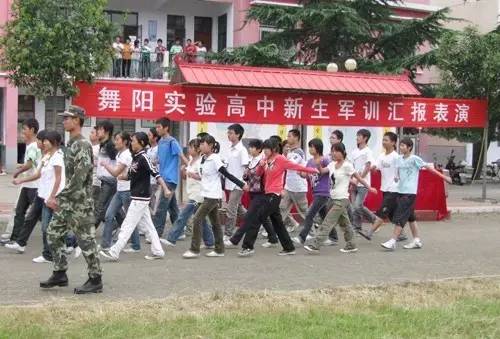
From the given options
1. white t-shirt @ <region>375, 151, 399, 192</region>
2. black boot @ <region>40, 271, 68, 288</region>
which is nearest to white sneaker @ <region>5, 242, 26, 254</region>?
black boot @ <region>40, 271, 68, 288</region>

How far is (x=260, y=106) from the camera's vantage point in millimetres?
13609

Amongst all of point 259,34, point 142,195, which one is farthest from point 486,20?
point 142,195

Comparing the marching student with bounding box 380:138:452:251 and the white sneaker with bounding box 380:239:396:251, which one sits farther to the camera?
the marching student with bounding box 380:138:452:251

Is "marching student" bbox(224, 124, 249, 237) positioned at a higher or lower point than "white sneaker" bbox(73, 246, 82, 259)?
higher

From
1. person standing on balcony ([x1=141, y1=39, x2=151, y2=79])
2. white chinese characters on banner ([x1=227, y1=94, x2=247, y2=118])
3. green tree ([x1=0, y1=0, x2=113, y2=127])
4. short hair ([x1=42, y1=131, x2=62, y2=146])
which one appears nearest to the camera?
short hair ([x1=42, y1=131, x2=62, y2=146])

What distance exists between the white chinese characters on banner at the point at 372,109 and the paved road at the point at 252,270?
4354 millimetres

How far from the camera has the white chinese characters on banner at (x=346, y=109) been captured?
46.5 feet

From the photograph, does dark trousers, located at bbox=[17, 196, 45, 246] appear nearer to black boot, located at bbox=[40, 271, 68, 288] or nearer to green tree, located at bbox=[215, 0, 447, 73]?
black boot, located at bbox=[40, 271, 68, 288]

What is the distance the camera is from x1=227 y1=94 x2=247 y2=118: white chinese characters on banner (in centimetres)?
1334

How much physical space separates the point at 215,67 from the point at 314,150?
3777 millimetres

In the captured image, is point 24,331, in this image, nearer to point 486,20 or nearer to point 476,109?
point 476,109

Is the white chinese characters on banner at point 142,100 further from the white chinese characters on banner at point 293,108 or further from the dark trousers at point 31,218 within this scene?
the dark trousers at point 31,218

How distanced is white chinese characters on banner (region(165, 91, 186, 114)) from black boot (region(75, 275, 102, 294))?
6431mm

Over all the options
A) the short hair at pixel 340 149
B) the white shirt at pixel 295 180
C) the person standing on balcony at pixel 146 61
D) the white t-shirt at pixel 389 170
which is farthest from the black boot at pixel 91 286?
A: the person standing on balcony at pixel 146 61
